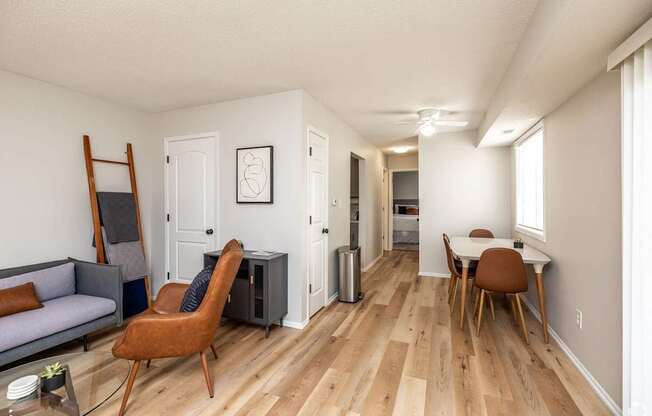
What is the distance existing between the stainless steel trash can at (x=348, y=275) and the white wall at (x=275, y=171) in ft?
2.92

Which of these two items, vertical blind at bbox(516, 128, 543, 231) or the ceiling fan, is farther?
the ceiling fan

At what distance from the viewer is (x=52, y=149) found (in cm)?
308

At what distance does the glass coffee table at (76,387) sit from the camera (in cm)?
145

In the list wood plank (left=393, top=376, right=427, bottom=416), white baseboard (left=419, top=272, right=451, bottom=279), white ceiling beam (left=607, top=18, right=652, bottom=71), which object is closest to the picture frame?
wood plank (left=393, top=376, right=427, bottom=416)

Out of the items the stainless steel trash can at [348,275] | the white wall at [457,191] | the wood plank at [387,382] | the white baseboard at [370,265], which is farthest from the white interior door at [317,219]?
the white wall at [457,191]

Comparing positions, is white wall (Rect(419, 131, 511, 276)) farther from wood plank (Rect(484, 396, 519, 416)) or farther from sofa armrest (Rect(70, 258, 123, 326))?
sofa armrest (Rect(70, 258, 123, 326))

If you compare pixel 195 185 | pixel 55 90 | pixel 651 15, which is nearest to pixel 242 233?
pixel 195 185

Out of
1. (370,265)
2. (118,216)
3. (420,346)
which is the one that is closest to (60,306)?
(118,216)

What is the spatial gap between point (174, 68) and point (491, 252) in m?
3.42

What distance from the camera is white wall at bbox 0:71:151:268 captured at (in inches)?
110

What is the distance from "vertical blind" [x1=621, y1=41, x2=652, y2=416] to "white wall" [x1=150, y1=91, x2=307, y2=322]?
96.9 inches

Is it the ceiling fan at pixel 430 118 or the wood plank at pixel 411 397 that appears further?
the ceiling fan at pixel 430 118

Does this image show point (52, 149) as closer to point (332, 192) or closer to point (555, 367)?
point (332, 192)

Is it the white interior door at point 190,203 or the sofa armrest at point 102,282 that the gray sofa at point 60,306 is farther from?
the white interior door at point 190,203
